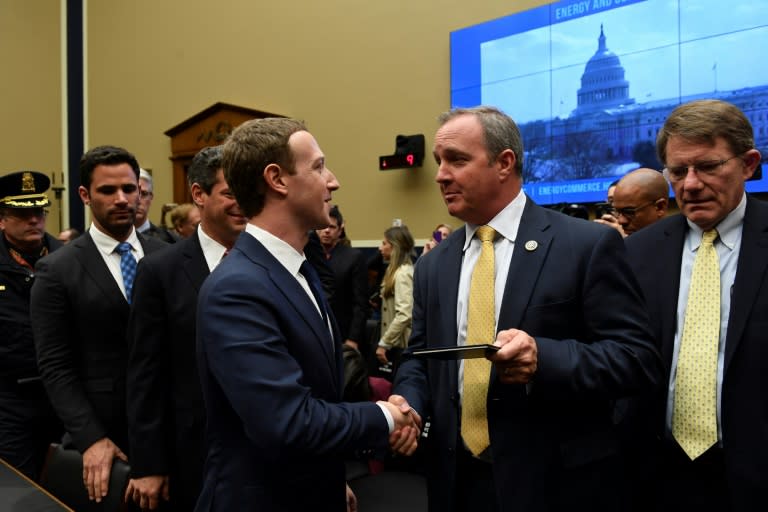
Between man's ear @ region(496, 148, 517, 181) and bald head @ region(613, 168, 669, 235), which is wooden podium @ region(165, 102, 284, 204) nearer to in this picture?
bald head @ region(613, 168, 669, 235)

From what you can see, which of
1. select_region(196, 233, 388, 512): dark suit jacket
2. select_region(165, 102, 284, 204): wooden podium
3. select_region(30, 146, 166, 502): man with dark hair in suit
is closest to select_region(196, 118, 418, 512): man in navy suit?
select_region(196, 233, 388, 512): dark suit jacket

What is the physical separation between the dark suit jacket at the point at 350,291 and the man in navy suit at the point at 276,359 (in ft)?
10.1

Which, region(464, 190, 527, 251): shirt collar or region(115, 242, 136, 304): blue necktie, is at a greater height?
region(464, 190, 527, 251): shirt collar

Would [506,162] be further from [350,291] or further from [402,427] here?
[350,291]

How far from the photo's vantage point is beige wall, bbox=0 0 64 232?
9.80 m

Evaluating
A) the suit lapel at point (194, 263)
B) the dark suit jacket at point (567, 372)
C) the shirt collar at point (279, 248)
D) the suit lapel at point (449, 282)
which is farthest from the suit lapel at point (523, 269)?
the suit lapel at point (194, 263)

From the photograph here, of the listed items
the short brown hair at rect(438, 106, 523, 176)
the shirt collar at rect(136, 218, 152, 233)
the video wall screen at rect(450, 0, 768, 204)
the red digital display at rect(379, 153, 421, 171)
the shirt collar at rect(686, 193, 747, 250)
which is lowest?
the shirt collar at rect(686, 193, 747, 250)

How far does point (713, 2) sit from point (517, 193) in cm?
408

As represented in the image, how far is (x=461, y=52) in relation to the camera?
6422mm

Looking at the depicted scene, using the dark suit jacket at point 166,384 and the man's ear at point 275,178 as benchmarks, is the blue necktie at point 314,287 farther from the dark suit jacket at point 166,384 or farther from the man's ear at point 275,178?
the dark suit jacket at point 166,384

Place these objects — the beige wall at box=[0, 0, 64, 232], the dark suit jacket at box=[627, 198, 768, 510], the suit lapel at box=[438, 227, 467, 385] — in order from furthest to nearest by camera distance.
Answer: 1. the beige wall at box=[0, 0, 64, 232]
2. the suit lapel at box=[438, 227, 467, 385]
3. the dark suit jacket at box=[627, 198, 768, 510]

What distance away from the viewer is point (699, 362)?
1.66 metres

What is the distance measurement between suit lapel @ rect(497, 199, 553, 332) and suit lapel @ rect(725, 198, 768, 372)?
49cm

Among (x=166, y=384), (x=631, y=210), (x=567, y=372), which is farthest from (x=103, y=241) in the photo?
(x=631, y=210)
